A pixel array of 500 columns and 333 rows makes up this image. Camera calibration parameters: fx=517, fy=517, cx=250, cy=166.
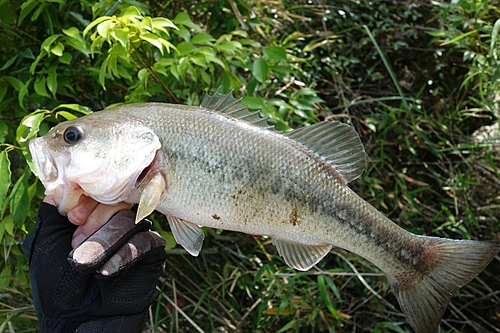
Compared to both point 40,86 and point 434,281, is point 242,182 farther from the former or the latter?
point 40,86

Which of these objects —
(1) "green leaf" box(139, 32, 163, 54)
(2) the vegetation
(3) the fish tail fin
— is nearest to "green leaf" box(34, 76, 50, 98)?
(2) the vegetation

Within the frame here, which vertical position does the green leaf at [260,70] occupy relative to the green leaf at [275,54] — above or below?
below

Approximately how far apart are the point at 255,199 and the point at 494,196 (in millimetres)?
2421

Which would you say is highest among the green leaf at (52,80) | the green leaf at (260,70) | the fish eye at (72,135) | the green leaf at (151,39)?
the green leaf at (151,39)

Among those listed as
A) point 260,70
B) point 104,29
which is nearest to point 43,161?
point 104,29

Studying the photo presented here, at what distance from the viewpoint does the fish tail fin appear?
4.93ft

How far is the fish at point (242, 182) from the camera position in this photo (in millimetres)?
1388

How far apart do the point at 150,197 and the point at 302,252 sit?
1.58ft

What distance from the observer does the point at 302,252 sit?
1516 mm

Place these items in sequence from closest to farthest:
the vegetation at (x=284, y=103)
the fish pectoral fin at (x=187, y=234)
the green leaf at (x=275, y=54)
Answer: the fish pectoral fin at (x=187, y=234), the vegetation at (x=284, y=103), the green leaf at (x=275, y=54)

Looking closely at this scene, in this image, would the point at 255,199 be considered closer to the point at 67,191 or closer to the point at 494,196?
the point at 67,191

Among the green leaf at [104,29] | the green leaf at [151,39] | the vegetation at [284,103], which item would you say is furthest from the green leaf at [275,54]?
the green leaf at [104,29]

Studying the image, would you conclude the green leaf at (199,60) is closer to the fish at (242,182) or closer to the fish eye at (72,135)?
the fish at (242,182)

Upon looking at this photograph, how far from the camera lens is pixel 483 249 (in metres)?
1.47
